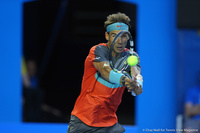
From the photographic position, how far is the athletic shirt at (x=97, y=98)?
3203 millimetres

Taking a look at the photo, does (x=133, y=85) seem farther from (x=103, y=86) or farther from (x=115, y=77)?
(x=103, y=86)

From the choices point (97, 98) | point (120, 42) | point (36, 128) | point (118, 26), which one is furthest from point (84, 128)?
point (36, 128)

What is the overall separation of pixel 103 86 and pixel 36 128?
2.89m

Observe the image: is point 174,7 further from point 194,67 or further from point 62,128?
point 62,128

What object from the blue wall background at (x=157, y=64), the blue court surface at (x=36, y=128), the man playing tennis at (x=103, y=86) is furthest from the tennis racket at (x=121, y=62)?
the blue wall background at (x=157, y=64)

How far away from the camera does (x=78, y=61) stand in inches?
307

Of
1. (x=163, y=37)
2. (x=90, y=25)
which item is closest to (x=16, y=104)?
(x=90, y=25)

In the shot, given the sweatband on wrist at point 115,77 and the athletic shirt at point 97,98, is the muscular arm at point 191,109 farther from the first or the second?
the sweatband on wrist at point 115,77

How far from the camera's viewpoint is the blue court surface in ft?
18.3

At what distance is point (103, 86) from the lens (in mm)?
3209

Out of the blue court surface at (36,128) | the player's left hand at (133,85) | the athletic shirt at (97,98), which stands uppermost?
the player's left hand at (133,85)

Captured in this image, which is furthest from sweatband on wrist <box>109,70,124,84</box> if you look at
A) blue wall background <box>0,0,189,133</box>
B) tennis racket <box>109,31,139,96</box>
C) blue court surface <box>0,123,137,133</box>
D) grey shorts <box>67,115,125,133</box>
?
blue wall background <box>0,0,189,133</box>

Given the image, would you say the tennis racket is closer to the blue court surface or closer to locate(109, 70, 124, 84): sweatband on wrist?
locate(109, 70, 124, 84): sweatband on wrist

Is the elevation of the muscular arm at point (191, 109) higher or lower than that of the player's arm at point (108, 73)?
lower
